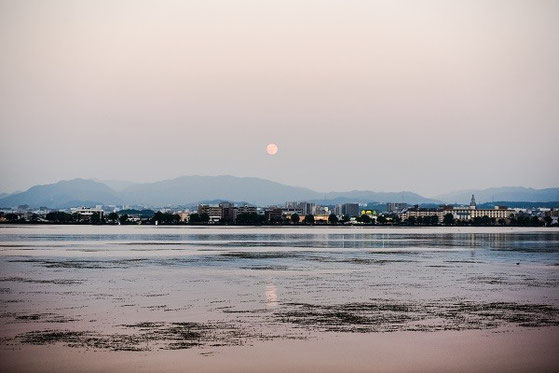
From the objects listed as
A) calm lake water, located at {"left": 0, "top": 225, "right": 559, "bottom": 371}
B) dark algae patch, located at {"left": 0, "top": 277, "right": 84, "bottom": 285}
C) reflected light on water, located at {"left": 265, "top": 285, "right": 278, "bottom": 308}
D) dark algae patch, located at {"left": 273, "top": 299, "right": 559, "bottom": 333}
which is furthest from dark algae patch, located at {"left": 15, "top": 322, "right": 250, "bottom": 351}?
dark algae patch, located at {"left": 0, "top": 277, "right": 84, "bottom": 285}

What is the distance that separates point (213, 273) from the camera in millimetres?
35281

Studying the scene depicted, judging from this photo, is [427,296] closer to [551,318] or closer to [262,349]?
[551,318]

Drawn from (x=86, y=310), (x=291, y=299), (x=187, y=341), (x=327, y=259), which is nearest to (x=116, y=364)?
(x=187, y=341)

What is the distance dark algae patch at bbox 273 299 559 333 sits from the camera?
771 inches

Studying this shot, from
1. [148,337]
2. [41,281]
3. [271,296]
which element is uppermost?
[41,281]

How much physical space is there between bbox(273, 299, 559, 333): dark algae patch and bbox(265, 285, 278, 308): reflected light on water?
500mm

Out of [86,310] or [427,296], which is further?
[427,296]

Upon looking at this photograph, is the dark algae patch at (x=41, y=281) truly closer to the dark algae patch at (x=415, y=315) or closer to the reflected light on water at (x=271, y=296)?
the reflected light on water at (x=271, y=296)

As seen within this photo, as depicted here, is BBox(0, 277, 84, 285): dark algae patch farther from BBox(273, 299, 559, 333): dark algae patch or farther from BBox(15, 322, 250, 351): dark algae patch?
BBox(15, 322, 250, 351): dark algae patch

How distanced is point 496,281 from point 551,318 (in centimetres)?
1101

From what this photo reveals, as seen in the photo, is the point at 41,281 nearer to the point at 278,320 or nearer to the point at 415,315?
the point at 278,320

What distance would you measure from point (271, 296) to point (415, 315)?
593 cm

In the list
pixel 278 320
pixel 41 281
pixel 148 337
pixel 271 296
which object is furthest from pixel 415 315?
pixel 41 281

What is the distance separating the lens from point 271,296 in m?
26.0
